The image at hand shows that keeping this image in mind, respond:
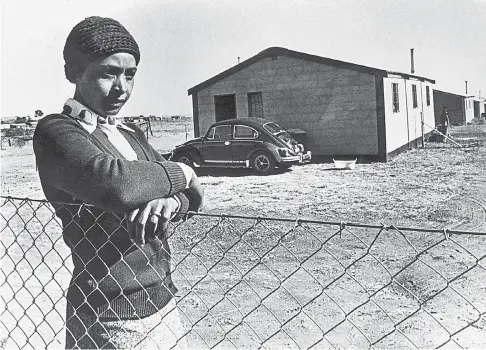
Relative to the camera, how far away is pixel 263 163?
1527cm

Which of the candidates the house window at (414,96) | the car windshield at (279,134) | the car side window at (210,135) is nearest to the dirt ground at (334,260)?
the car windshield at (279,134)

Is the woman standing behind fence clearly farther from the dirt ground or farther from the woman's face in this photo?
the dirt ground

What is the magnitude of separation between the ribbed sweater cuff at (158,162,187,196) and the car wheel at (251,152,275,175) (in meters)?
13.3

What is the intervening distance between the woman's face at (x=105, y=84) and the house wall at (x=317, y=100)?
52.2ft

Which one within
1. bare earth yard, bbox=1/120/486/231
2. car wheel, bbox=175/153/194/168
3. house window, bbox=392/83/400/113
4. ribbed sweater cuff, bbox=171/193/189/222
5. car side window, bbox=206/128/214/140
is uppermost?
house window, bbox=392/83/400/113

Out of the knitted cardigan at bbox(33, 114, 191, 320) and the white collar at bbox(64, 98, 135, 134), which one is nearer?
the knitted cardigan at bbox(33, 114, 191, 320)

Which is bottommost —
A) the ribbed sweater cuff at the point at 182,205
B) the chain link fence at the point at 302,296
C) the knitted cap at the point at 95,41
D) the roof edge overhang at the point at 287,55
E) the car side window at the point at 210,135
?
the chain link fence at the point at 302,296

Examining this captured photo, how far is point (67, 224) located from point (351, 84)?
16.4 meters

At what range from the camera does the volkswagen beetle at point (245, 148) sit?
49.5 feet

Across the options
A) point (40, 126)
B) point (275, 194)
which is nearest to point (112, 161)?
point (40, 126)

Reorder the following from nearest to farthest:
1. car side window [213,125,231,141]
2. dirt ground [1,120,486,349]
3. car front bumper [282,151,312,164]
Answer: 1. dirt ground [1,120,486,349]
2. car front bumper [282,151,312,164]
3. car side window [213,125,231,141]

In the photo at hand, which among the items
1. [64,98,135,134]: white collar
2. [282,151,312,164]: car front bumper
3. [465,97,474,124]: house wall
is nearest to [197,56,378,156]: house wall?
[282,151,312,164]: car front bumper

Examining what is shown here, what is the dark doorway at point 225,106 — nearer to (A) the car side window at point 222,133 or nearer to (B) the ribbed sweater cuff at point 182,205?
(A) the car side window at point 222,133

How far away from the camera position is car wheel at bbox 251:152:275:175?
15.1 m
